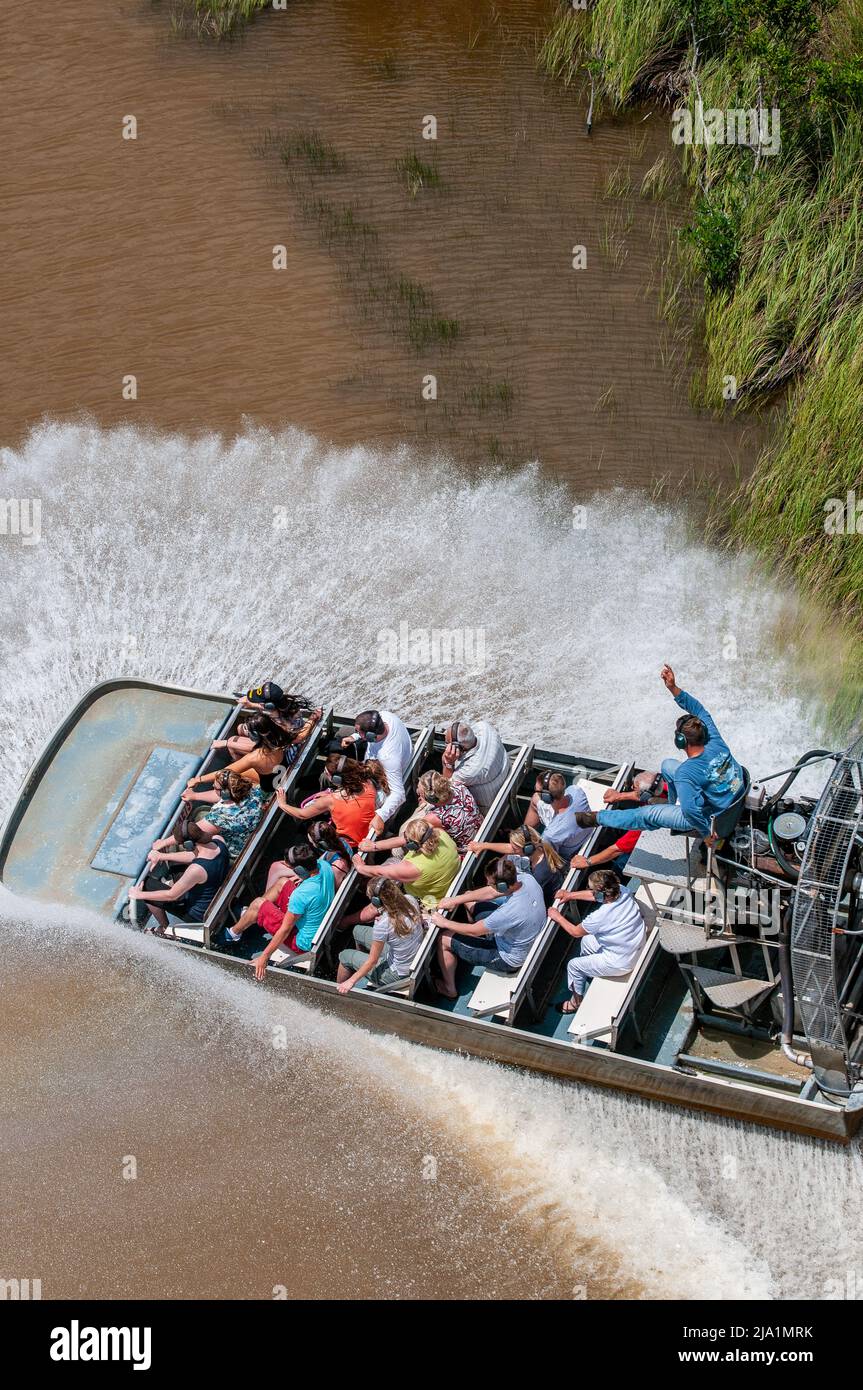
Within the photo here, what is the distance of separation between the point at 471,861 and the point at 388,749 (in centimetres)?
126

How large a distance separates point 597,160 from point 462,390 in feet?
11.9

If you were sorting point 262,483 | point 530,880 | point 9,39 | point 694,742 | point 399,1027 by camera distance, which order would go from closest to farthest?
point 694,742, point 530,880, point 399,1027, point 262,483, point 9,39

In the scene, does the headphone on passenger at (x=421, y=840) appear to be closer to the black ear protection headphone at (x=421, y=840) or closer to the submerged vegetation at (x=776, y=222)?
the black ear protection headphone at (x=421, y=840)

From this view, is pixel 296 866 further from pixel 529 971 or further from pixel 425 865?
pixel 529 971

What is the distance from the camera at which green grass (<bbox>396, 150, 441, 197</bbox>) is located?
18266 mm

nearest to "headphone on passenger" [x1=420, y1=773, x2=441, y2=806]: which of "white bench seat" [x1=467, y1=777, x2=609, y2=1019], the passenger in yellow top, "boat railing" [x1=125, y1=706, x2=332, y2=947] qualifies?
the passenger in yellow top

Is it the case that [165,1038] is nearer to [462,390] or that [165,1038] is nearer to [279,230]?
[462,390]

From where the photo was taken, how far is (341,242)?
712 inches

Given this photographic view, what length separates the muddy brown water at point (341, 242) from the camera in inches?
662

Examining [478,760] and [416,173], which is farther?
[416,173]

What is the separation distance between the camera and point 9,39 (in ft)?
65.9

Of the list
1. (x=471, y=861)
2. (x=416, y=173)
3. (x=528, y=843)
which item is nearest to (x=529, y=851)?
(x=528, y=843)

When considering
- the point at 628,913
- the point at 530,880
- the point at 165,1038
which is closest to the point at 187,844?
the point at 165,1038

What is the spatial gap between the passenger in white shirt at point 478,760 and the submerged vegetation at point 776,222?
4367 millimetres
